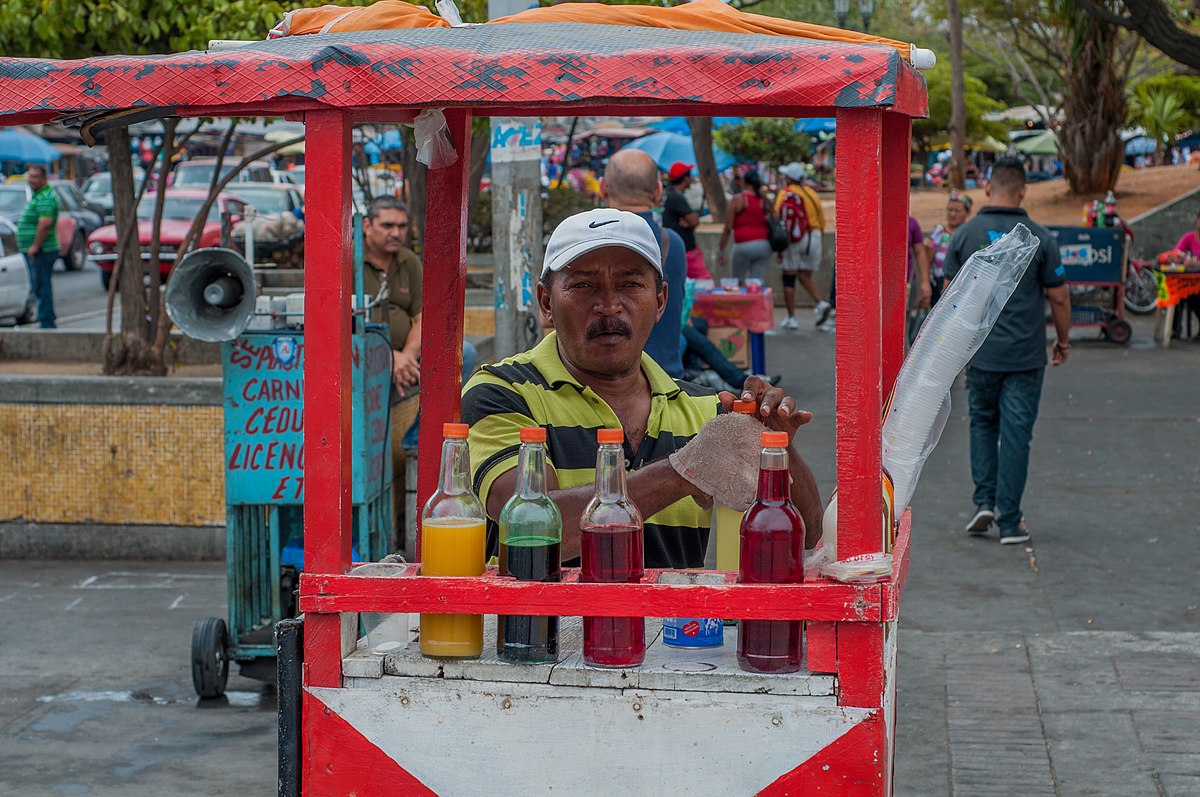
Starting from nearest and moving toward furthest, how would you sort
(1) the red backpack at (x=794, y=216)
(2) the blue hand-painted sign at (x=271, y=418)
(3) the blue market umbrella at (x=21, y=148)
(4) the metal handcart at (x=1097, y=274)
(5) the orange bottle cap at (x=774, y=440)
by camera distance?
(5) the orange bottle cap at (x=774, y=440) < (2) the blue hand-painted sign at (x=271, y=418) < (4) the metal handcart at (x=1097, y=274) < (1) the red backpack at (x=794, y=216) < (3) the blue market umbrella at (x=21, y=148)

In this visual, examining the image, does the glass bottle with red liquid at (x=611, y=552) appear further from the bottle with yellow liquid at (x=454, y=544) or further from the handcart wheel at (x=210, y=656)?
the handcart wheel at (x=210, y=656)

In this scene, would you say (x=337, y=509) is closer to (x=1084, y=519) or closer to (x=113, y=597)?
(x=113, y=597)

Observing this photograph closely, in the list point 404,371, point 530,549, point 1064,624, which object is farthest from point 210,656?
point 1064,624

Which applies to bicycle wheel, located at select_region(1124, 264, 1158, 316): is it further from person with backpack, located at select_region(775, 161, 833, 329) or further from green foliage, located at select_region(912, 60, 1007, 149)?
green foliage, located at select_region(912, 60, 1007, 149)

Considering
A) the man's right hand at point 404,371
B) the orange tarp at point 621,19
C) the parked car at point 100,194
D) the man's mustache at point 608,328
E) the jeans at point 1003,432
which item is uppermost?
the parked car at point 100,194

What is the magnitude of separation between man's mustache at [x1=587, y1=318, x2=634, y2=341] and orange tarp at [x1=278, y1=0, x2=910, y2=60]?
622 millimetres

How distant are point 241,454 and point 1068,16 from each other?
1867 cm

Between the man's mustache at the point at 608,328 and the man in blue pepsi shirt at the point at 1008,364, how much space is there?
4918mm

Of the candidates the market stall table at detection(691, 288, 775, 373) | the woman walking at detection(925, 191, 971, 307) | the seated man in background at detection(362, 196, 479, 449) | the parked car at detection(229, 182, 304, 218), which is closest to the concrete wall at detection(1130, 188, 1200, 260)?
the woman walking at detection(925, 191, 971, 307)

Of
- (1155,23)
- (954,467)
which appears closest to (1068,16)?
(1155,23)

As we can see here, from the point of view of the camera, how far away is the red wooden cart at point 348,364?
225 cm

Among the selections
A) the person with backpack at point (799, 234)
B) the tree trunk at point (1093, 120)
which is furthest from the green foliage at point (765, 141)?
the person with backpack at point (799, 234)

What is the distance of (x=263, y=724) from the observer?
543 cm

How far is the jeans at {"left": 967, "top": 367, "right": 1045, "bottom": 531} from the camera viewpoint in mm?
7723
